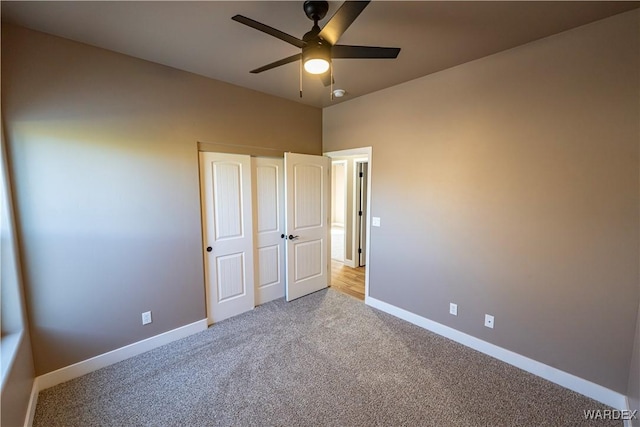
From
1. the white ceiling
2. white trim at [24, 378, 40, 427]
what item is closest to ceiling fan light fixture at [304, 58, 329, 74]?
the white ceiling

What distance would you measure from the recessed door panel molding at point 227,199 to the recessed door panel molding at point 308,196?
0.76m

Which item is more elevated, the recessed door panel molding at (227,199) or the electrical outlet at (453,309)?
the recessed door panel molding at (227,199)

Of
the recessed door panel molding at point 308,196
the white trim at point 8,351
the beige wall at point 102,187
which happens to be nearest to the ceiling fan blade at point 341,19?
the beige wall at point 102,187

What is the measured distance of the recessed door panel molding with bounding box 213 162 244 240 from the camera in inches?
116

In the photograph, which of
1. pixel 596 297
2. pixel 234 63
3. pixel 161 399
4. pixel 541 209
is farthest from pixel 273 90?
pixel 596 297

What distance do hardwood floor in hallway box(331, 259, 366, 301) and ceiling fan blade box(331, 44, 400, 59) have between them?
3003 millimetres

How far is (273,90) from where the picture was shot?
3174 millimetres

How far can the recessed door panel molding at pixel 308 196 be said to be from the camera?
11.8 ft

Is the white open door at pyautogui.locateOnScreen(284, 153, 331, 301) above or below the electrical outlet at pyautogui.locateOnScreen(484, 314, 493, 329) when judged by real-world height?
above

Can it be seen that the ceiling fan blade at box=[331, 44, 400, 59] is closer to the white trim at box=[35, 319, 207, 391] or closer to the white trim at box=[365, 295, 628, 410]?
the white trim at box=[365, 295, 628, 410]

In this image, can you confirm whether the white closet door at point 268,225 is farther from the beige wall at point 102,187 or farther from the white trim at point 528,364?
the white trim at point 528,364

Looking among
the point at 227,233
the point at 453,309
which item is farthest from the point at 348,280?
the point at 227,233

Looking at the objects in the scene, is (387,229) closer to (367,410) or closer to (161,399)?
(367,410)

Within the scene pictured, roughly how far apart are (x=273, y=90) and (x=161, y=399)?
10.4 feet
